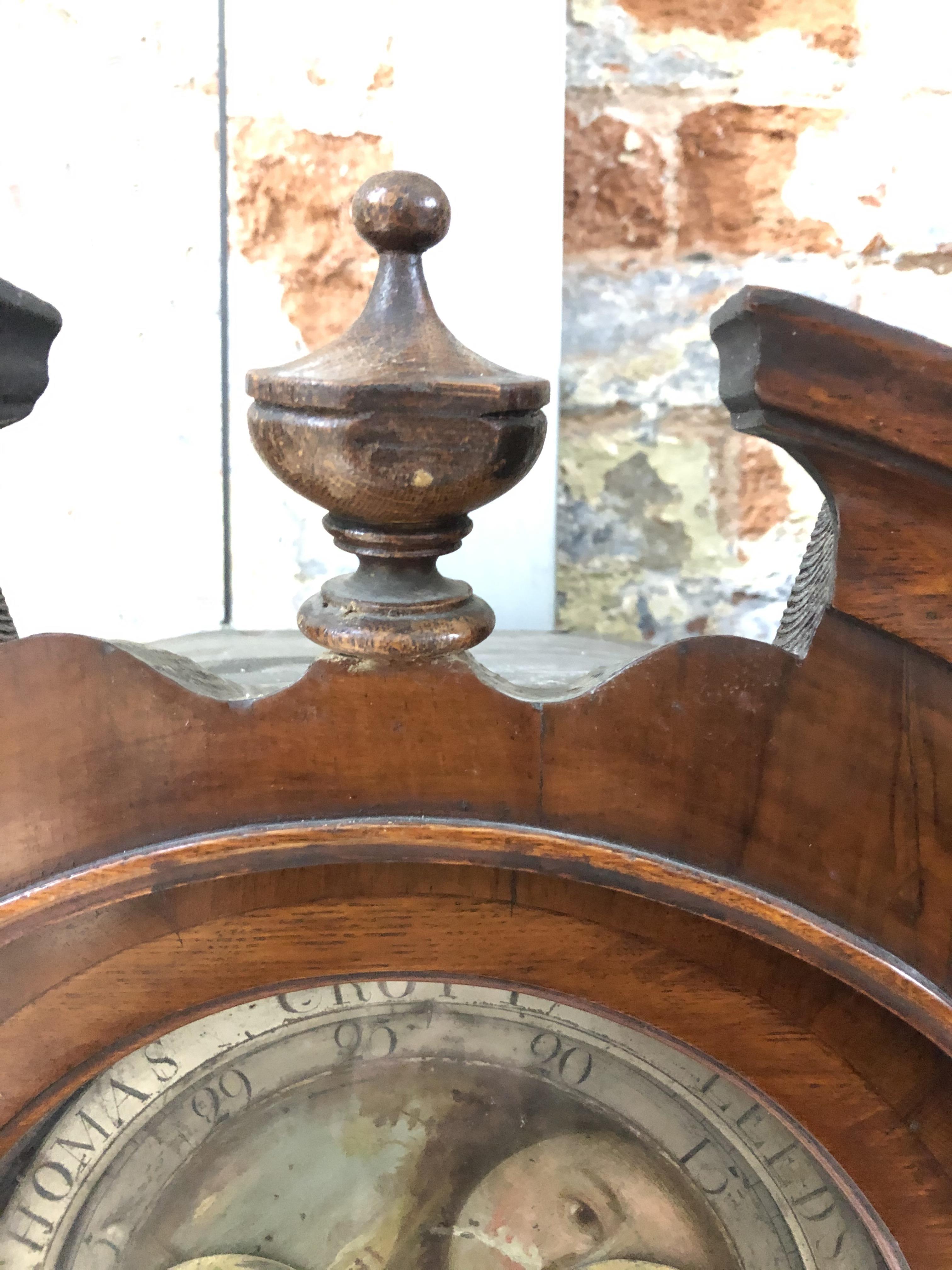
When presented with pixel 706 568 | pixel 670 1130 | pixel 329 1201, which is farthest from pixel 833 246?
pixel 329 1201

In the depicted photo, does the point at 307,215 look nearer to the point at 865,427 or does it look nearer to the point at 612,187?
the point at 612,187

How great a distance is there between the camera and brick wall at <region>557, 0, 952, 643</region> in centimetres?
93

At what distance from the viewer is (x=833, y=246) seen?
0.97 m

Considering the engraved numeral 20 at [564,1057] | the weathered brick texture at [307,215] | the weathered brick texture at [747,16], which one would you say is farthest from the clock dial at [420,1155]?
the weathered brick texture at [747,16]

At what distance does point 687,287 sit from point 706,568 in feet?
0.89

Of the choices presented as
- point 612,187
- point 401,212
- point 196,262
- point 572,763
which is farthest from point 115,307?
point 572,763

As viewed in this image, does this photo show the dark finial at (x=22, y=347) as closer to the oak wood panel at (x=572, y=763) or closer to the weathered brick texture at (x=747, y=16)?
the oak wood panel at (x=572, y=763)

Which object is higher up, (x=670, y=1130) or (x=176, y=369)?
(x=176, y=369)

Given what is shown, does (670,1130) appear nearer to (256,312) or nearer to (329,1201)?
(329,1201)

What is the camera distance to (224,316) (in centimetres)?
96

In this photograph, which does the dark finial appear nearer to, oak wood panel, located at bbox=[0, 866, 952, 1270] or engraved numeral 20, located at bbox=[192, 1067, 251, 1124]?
oak wood panel, located at bbox=[0, 866, 952, 1270]

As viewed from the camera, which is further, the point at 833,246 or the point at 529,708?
the point at 833,246

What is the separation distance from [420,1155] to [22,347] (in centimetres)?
53

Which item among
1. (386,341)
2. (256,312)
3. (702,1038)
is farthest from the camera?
(256,312)
